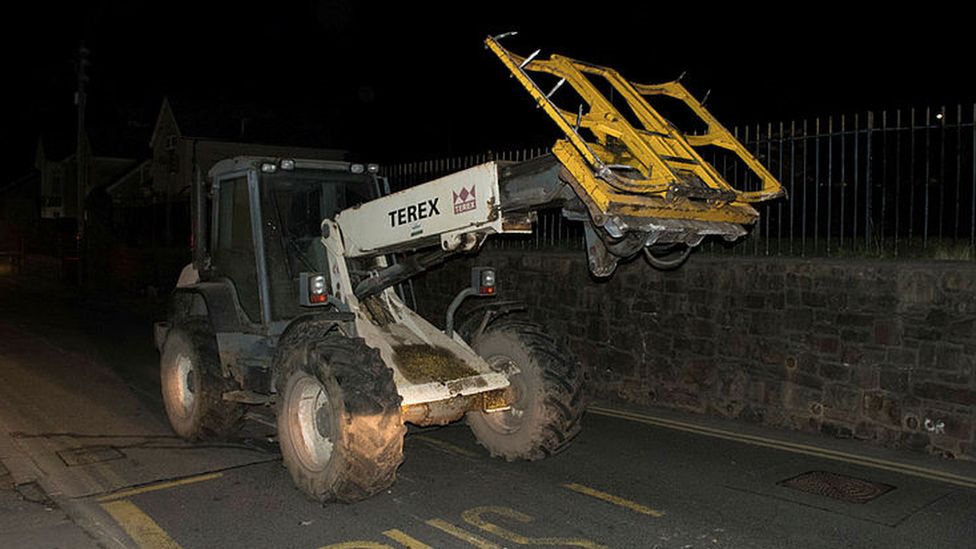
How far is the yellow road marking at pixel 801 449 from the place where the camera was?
6969 millimetres

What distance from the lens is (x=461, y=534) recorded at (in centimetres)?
552

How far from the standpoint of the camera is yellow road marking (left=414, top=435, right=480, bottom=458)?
7.46 meters

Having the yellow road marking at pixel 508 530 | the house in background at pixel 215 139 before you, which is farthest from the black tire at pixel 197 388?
the house in background at pixel 215 139

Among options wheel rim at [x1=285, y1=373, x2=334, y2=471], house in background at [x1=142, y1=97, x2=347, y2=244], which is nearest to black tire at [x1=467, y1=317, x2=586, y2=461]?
wheel rim at [x1=285, y1=373, x2=334, y2=471]

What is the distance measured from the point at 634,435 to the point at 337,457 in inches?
145

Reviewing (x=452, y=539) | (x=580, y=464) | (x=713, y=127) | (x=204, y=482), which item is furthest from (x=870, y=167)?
(x=204, y=482)

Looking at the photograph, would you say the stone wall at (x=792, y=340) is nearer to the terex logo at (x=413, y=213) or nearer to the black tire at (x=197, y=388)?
the terex logo at (x=413, y=213)

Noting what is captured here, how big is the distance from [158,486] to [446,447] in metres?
2.50

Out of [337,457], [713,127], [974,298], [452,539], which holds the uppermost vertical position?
[713,127]

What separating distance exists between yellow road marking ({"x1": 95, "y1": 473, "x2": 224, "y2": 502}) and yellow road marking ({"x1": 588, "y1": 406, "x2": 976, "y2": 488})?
14.9 ft

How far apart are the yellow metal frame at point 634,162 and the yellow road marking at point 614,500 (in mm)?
2190

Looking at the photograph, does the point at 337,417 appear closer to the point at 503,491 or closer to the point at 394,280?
the point at 394,280

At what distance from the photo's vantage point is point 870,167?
8.85m

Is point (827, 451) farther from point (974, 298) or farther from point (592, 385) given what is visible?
point (592, 385)
